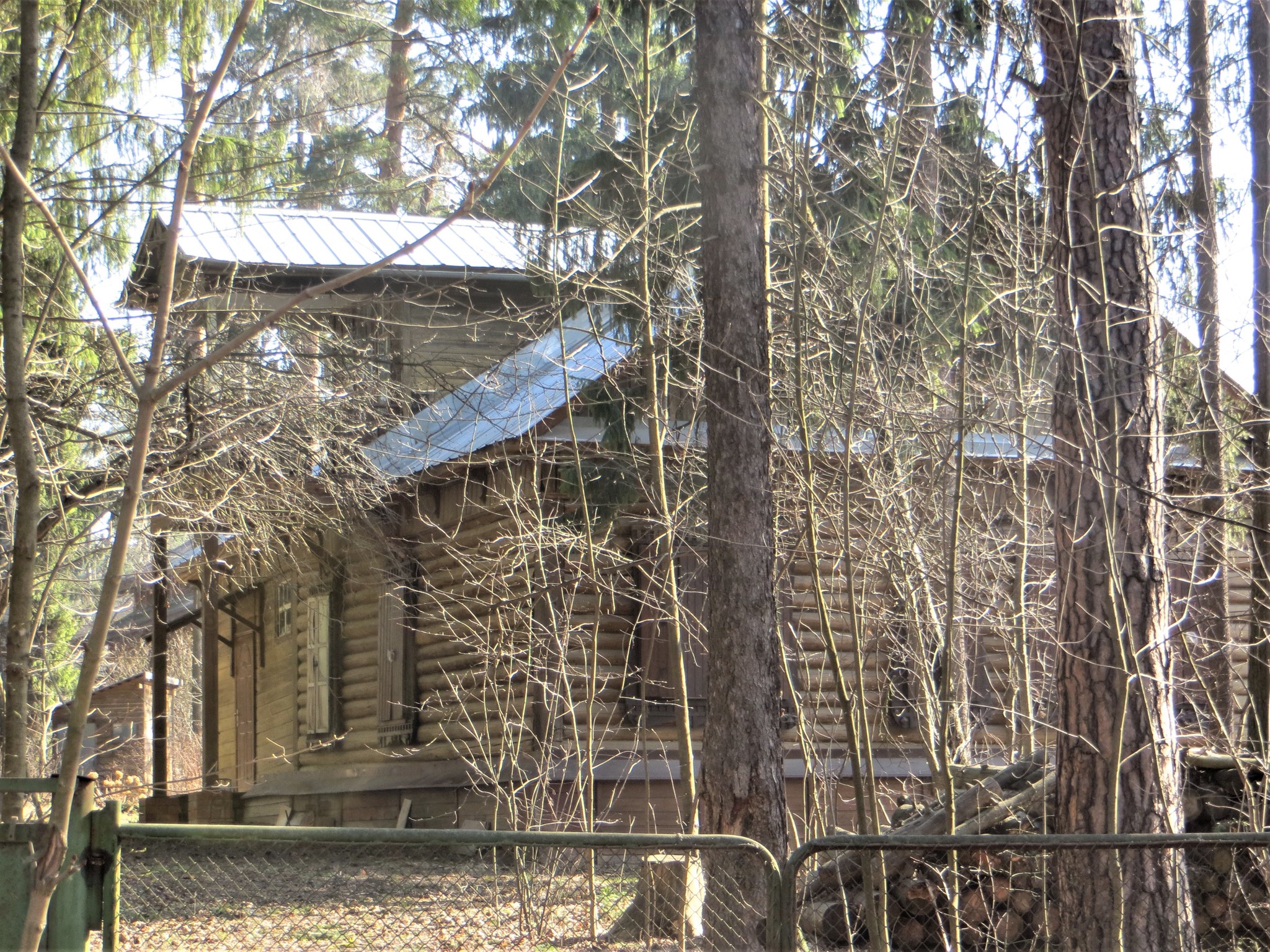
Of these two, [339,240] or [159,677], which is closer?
[159,677]

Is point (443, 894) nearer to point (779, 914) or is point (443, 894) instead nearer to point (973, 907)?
point (973, 907)

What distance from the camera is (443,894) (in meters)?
10.4

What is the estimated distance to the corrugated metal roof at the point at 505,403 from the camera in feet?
37.6

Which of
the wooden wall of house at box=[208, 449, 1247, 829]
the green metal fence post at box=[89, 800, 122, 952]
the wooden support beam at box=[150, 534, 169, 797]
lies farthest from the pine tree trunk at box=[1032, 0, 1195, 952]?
the wooden support beam at box=[150, 534, 169, 797]

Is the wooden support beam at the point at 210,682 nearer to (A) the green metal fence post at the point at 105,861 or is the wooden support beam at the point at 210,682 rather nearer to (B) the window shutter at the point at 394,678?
(B) the window shutter at the point at 394,678

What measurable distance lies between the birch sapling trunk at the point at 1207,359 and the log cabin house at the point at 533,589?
498mm

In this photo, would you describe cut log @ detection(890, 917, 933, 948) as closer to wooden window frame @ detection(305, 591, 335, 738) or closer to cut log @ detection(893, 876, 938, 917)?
cut log @ detection(893, 876, 938, 917)

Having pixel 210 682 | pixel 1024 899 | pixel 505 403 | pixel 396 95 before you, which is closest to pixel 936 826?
pixel 1024 899

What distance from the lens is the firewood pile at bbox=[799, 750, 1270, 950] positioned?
7.50 m

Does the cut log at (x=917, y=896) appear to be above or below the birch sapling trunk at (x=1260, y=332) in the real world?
below

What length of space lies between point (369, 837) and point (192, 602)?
2370 cm

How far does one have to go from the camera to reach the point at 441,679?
14.0 m

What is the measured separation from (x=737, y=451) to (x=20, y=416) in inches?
207

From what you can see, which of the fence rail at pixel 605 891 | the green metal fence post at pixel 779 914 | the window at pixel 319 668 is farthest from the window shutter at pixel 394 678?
the green metal fence post at pixel 779 914
